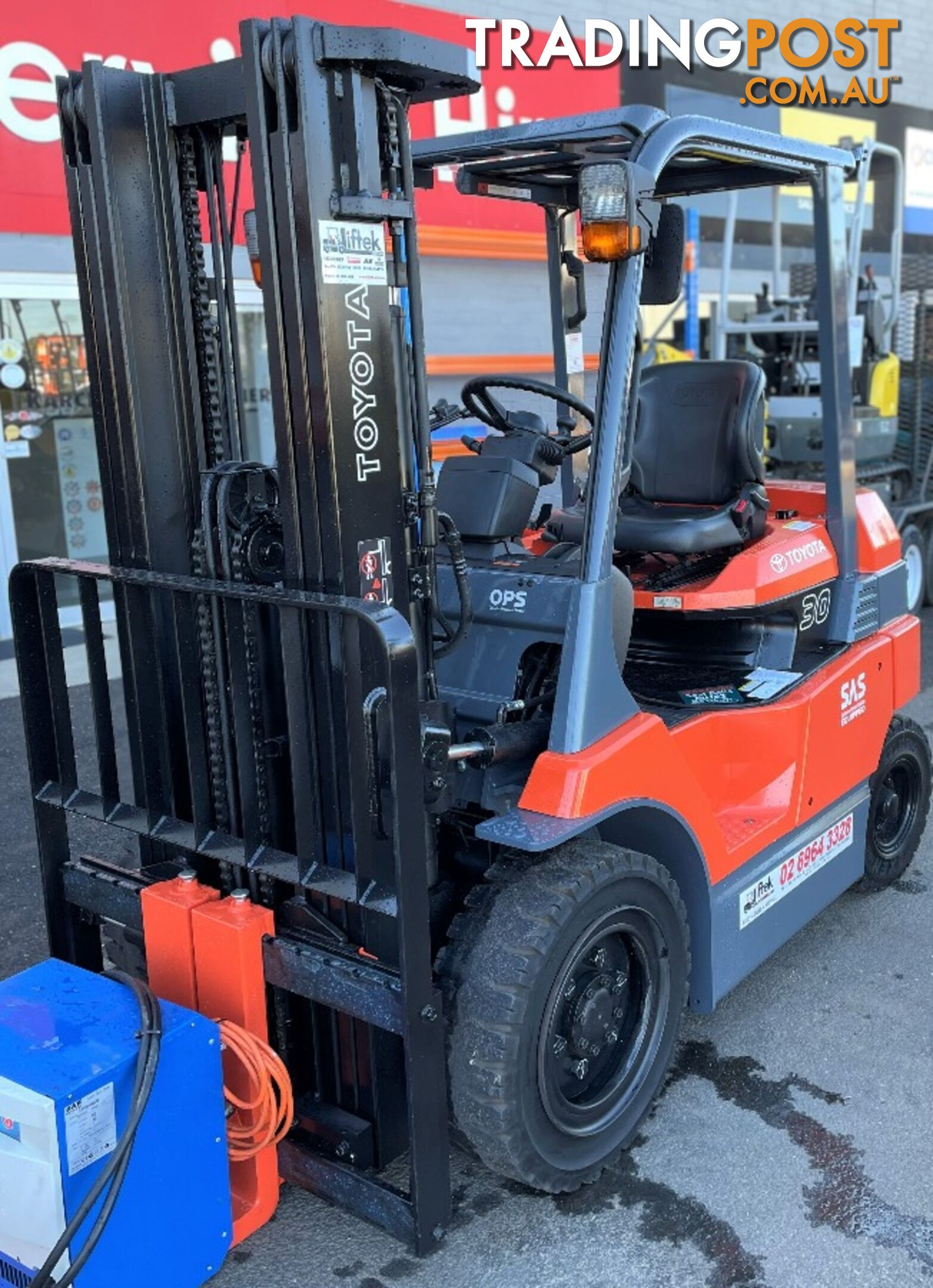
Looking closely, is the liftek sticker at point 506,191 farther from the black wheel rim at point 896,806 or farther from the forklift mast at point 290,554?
the black wheel rim at point 896,806

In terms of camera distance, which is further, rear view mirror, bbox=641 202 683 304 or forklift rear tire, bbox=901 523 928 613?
forklift rear tire, bbox=901 523 928 613

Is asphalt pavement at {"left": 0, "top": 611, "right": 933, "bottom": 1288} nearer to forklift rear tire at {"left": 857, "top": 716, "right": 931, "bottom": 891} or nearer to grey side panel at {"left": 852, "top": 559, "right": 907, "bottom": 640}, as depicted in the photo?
forklift rear tire at {"left": 857, "top": 716, "right": 931, "bottom": 891}

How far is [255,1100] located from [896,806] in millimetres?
2846

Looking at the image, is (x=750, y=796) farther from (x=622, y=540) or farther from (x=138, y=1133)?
(x=138, y=1133)

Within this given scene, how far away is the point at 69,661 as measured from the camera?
330 inches

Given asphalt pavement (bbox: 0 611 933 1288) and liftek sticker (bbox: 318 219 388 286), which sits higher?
liftek sticker (bbox: 318 219 388 286)

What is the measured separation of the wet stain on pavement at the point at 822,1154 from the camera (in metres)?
2.71

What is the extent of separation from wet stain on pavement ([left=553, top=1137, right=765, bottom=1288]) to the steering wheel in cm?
187

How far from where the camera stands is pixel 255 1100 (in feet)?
8.54

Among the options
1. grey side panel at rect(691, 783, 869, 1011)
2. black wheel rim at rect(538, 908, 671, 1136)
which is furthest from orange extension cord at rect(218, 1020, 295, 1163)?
grey side panel at rect(691, 783, 869, 1011)

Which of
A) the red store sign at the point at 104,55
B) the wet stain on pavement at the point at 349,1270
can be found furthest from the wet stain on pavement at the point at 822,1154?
the red store sign at the point at 104,55

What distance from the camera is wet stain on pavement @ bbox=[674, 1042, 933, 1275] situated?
271cm

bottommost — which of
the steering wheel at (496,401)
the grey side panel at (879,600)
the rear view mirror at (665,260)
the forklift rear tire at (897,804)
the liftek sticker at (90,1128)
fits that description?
the forklift rear tire at (897,804)

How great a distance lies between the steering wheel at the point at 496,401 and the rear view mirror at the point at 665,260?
0.43 metres
